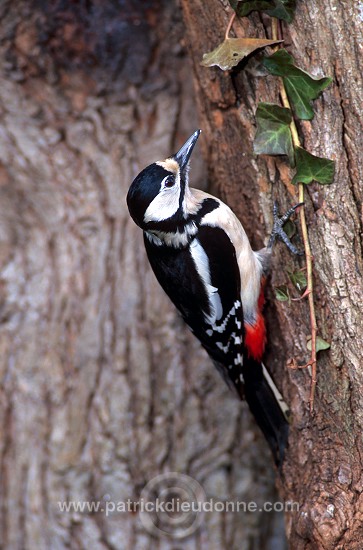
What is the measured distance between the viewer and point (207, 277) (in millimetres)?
2891

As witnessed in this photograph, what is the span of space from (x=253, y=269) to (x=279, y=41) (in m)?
0.97

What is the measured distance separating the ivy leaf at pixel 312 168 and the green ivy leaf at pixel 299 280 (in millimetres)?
374

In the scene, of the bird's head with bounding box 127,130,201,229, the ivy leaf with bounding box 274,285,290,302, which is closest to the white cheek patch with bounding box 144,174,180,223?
the bird's head with bounding box 127,130,201,229

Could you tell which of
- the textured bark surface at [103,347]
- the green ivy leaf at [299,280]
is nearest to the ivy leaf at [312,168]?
the green ivy leaf at [299,280]

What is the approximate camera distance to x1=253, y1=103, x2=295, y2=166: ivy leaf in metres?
2.38

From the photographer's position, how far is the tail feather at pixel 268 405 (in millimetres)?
2891

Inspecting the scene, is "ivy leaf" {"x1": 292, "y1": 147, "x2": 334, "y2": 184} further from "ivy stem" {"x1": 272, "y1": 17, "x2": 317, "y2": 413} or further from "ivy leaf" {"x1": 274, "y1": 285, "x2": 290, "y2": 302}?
"ivy leaf" {"x1": 274, "y1": 285, "x2": 290, "y2": 302}

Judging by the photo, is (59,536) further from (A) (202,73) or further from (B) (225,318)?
(A) (202,73)

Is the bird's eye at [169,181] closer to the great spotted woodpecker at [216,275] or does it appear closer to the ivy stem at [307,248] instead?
the great spotted woodpecker at [216,275]

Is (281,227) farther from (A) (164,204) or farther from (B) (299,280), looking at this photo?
(A) (164,204)

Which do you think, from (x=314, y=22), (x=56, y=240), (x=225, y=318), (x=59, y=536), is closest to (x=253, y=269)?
(x=225, y=318)

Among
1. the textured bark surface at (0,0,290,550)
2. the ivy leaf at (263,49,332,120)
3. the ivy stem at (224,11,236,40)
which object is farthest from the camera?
the textured bark surface at (0,0,290,550)

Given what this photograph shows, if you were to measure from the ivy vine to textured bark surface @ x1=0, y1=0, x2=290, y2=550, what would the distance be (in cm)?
98

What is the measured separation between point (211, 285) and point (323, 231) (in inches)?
26.9
